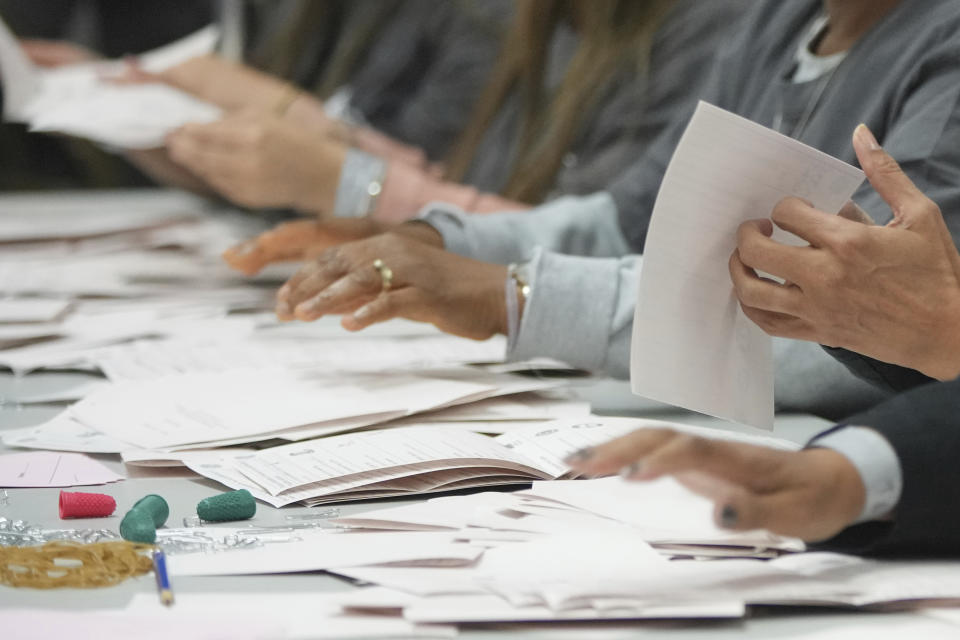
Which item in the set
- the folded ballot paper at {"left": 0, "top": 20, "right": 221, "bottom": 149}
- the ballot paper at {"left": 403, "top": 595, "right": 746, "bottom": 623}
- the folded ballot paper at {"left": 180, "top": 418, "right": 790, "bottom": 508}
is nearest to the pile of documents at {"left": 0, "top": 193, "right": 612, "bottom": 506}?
the folded ballot paper at {"left": 180, "top": 418, "right": 790, "bottom": 508}

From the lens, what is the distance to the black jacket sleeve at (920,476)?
0.67 m

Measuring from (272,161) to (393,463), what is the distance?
1128mm

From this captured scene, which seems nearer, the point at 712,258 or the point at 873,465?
the point at 873,465

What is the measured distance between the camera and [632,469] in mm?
590

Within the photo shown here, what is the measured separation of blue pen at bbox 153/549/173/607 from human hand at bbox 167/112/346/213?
1.24 m

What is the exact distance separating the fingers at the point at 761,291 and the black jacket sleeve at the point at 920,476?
0.11 meters

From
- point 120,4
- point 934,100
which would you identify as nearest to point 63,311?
point 934,100

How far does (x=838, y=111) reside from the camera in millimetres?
1054

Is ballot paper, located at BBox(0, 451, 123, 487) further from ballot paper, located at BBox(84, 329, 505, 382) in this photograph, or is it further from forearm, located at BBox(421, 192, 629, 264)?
forearm, located at BBox(421, 192, 629, 264)

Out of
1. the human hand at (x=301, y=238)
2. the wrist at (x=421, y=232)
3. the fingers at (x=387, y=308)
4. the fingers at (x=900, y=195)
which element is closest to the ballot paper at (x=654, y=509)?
the fingers at (x=900, y=195)

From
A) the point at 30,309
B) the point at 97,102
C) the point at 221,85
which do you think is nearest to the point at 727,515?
the point at 30,309

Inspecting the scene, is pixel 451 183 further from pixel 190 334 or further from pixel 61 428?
pixel 61 428

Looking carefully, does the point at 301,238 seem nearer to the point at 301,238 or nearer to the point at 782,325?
the point at 301,238

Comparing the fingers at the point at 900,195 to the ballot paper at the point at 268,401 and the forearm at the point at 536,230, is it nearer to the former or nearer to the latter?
the ballot paper at the point at 268,401
